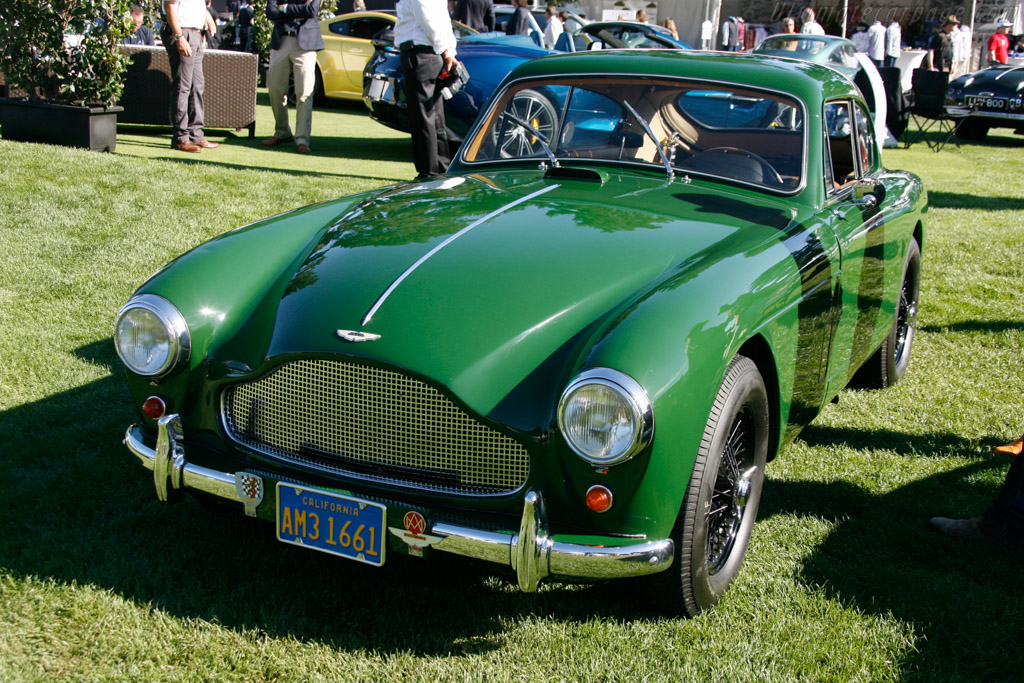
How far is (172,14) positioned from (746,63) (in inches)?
252

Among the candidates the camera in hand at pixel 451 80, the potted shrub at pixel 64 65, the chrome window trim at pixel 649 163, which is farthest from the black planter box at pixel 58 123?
the chrome window trim at pixel 649 163

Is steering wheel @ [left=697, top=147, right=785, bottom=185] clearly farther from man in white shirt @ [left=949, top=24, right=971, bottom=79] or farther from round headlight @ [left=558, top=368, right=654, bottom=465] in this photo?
man in white shirt @ [left=949, top=24, right=971, bottom=79]

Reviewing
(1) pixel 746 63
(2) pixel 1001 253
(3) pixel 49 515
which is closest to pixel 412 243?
(3) pixel 49 515

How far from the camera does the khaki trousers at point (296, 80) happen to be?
9.45 m

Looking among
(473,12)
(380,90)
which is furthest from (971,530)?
(473,12)

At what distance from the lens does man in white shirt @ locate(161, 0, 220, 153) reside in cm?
869

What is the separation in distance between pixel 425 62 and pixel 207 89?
3902 mm

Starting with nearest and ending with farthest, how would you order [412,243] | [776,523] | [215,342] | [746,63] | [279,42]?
[215,342], [412,243], [776,523], [746,63], [279,42]

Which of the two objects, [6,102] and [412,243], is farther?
[6,102]

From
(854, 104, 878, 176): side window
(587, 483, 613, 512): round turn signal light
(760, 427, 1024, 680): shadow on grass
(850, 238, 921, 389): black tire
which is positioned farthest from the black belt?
(587, 483, 613, 512): round turn signal light

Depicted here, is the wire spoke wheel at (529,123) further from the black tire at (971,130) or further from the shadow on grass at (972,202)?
the black tire at (971,130)

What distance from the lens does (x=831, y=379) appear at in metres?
3.47

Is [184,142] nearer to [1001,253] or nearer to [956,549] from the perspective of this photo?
[1001,253]

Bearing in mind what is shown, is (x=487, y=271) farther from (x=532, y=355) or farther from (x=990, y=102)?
(x=990, y=102)
